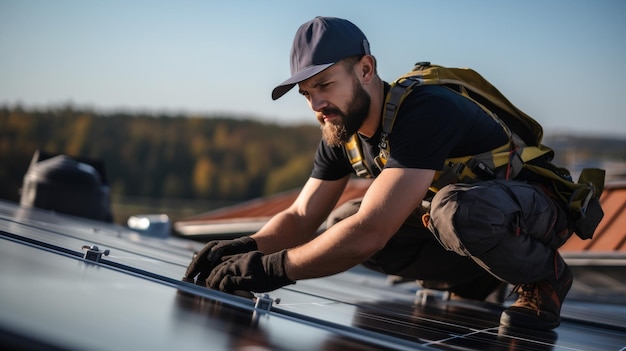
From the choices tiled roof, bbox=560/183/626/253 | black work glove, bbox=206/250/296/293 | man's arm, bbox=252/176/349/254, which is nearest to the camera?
black work glove, bbox=206/250/296/293

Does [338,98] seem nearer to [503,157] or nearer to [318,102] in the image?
[318,102]

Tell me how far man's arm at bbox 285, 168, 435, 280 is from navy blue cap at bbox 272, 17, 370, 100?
1.71 ft

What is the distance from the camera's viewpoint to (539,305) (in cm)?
312

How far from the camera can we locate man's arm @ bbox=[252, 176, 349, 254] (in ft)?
11.0

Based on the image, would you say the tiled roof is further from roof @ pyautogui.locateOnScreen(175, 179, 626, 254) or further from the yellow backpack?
the yellow backpack

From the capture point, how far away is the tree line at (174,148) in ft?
226

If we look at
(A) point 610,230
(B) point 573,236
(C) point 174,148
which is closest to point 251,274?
→ (A) point 610,230

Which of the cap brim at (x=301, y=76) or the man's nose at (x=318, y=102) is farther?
the man's nose at (x=318, y=102)

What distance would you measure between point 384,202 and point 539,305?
0.94 meters

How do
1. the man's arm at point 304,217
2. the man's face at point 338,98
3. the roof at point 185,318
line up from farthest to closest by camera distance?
the man's arm at point 304,217 < the man's face at point 338,98 < the roof at point 185,318

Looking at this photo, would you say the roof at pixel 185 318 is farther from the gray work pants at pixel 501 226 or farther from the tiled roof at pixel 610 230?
the tiled roof at pixel 610 230

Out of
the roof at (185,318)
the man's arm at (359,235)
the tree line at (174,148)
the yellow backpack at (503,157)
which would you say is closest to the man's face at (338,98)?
the yellow backpack at (503,157)

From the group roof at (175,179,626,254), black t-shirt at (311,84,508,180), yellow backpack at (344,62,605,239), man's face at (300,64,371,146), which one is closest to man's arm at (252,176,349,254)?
yellow backpack at (344,62,605,239)

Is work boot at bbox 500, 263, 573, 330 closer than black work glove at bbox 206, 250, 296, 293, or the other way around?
black work glove at bbox 206, 250, 296, 293
